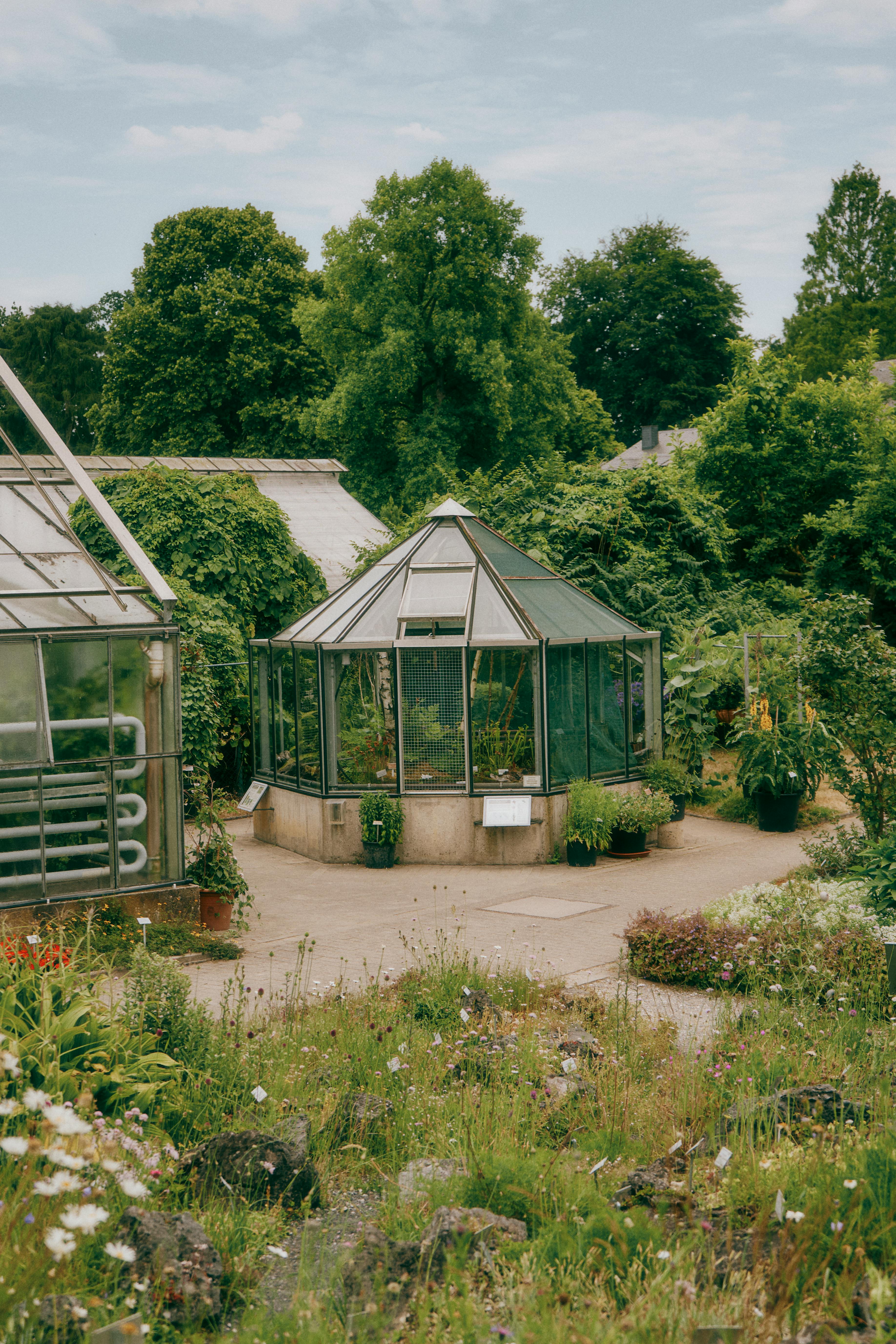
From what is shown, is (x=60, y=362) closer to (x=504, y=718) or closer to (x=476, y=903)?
(x=504, y=718)

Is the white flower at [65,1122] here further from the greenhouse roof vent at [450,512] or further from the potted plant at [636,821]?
the greenhouse roof vent at [450,512]

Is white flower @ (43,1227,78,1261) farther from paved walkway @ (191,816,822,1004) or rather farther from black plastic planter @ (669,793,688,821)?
black plastic planter @ (669,793,688,821)

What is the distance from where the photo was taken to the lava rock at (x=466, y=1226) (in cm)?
346

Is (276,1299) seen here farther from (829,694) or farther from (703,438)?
(703,438)

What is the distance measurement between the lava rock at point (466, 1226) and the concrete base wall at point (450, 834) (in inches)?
336

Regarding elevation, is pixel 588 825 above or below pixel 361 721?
below

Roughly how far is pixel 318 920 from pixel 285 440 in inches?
935

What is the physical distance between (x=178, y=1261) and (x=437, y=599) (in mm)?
9865

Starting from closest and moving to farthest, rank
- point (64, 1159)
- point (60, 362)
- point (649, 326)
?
point (64, 1159) < point (60, 362) < point (649, 326)

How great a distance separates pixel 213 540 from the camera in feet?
53.5

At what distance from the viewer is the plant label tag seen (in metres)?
13.3

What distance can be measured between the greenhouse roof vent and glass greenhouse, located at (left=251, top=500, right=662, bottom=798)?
0.77 feet

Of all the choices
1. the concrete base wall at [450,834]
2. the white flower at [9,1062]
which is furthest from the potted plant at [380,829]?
the white flower at [9,1062]

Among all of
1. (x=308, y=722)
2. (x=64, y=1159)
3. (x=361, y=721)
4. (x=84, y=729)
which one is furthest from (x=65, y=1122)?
(x=308, y=722)
